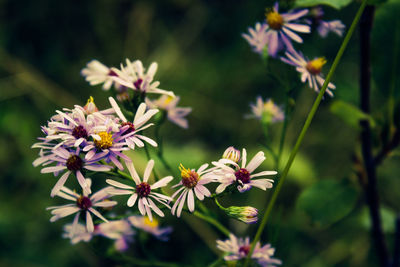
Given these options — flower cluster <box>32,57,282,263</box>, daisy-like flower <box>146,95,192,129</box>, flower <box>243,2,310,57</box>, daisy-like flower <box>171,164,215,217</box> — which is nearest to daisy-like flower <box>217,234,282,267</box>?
flower cluster <box>32,57,282,263</box>

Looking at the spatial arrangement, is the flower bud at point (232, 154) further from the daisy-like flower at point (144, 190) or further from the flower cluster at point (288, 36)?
the flower cluster at point (288, 36)

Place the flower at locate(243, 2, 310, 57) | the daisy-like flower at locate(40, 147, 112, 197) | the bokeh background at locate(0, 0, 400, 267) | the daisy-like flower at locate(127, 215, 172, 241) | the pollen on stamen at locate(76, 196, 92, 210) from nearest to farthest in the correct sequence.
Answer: the daisy-like flower at locate(40, 147, 112, 197), the pollen on stamen at locate(76, 196, 92, 210), the flower at locate(243, 2, 310, 57), the daisy-like flower at locate(127, 215, 172, 241), the bokeh background at locate(0, 0, 400, 267)

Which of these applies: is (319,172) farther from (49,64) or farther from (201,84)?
(49,64)

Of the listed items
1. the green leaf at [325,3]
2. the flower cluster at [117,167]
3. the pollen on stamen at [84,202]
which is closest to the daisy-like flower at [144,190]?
the flower cluster at [117,167]

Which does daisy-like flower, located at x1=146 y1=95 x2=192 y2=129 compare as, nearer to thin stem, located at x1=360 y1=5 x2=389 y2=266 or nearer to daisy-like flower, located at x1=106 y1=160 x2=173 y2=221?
daisy-like flower, located at x1=106 y1=160 x2=173 y2=221

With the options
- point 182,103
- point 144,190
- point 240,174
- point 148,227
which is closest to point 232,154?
point 240,174

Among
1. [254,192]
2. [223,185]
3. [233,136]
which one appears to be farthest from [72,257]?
[223,185]
